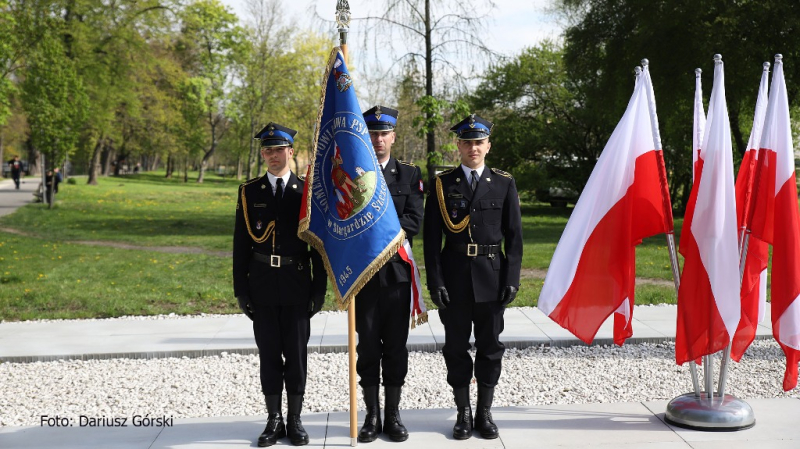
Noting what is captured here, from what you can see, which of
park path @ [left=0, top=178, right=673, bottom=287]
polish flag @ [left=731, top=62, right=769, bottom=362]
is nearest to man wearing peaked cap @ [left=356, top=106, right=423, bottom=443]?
polish flag @ [left=731, top=62, right=769, bottom=362]

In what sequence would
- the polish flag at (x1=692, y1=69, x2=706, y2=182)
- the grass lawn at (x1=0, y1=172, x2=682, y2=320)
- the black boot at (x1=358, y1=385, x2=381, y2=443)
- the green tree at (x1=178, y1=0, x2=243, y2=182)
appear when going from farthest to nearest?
the green tree at (x1=178, y1=0, x2=243, y2=182)
the grass lawn at (x1=0, y1=172, x2=682, y2=320)
the polish flag at (x1=692, y1=69, x2=706, y2=182)
the black boot at (x1=358, y1=385, x2=381, y2=443)

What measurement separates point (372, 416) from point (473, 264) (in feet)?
4.06

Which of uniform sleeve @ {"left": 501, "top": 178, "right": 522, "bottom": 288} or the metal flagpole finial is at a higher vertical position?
the metal flagpole finial

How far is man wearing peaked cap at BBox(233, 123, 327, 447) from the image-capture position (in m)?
4.95

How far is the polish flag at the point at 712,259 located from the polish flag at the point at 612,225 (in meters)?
0.30

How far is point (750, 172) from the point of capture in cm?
530

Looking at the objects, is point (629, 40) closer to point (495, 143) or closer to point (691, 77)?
point (691, 77)

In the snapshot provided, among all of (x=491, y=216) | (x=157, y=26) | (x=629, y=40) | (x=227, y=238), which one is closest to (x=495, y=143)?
(x=629, y=40)

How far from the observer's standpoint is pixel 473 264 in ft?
16.4

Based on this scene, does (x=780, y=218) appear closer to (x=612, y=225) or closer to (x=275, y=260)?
(x=612, y=225)

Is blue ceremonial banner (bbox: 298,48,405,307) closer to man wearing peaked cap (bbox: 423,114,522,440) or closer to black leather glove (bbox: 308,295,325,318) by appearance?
black leather glove (bbox: 308,295,325,318)

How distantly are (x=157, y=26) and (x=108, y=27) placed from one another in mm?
2425

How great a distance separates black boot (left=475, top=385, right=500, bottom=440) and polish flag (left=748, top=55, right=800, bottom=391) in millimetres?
1948
